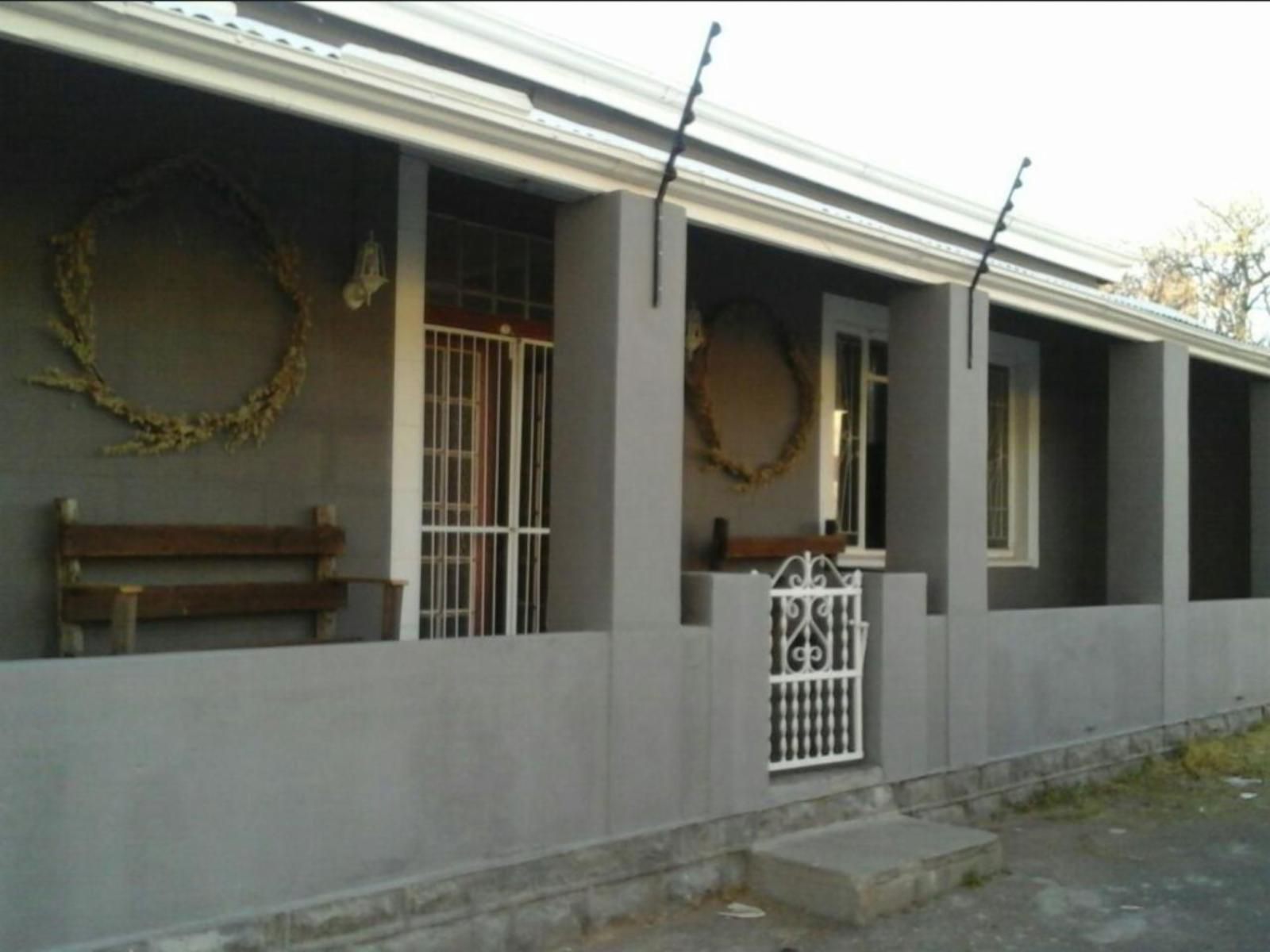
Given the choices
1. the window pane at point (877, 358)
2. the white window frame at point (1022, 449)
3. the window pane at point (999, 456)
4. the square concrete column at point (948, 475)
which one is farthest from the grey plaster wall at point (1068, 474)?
the square concrete column at point (948, 475)

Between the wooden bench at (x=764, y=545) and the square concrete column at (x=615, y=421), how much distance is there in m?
2.49

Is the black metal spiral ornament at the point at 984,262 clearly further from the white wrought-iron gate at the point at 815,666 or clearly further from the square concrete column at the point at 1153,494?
the square concrete column at the point at 1153,494

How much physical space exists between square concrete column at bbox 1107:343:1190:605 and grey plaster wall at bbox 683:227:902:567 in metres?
2.05

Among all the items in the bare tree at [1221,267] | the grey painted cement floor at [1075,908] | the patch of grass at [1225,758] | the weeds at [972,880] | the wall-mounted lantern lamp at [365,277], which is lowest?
the grey painted cement floor at [1075,908]

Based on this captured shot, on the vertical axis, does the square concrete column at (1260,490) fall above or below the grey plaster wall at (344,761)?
above

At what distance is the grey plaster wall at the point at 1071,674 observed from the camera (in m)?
8.13

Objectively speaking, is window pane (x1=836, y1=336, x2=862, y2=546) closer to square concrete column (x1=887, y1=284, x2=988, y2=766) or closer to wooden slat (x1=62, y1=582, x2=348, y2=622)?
square concrete column (x1=887, y1=284, x2=988, y2=766)

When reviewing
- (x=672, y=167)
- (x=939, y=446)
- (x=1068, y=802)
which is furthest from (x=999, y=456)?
(x=672, y=167)

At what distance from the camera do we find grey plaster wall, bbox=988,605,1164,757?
8133 millimetres

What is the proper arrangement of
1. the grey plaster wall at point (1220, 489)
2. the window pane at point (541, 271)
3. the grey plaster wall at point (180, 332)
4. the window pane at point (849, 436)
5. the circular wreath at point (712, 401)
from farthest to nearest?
1. the grey plaster wall at point (1220, 489)
2. the window pane at point (849, 436)
3. the circular wreath at point (712, 401)
4. the window pane at point (541, 271)
5. the grey plaster wall at point (180, 332)

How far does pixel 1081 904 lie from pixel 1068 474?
634 cm

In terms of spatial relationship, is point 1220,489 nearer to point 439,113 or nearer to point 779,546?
point 779,546

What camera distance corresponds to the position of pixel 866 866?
5973mm

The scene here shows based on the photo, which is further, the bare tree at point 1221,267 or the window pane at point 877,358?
the bare tree at point 1221,267
